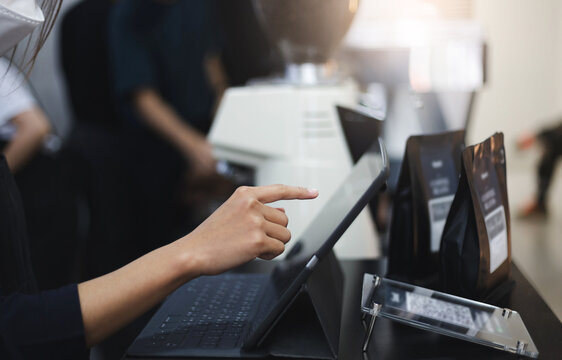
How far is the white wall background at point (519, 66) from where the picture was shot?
419 centimetres

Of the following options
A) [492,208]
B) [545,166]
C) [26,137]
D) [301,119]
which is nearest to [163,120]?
[26,137]

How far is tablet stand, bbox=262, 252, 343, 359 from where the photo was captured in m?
0.60

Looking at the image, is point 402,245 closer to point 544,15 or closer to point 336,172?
point 336,172

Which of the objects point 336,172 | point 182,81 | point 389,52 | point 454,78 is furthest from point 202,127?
point 336,172

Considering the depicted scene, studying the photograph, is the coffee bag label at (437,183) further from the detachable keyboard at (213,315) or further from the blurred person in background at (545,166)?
the blurred person in background at (545,166)

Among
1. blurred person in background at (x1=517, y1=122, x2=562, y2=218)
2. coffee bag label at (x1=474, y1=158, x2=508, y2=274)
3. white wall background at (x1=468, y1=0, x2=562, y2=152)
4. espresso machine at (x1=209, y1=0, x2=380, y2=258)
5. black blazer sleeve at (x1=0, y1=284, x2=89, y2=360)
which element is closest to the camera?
black blazer sleeve at (x1=0, y1=284, x2=89, y2=360)

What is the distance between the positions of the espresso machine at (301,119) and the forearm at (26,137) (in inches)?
35.6

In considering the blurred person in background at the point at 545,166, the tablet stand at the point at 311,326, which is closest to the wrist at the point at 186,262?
the tablet stand at the point at 311,326

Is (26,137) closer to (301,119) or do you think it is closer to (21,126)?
(21,126)

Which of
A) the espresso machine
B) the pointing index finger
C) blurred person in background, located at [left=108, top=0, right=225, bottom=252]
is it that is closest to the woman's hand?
the pointing index finger

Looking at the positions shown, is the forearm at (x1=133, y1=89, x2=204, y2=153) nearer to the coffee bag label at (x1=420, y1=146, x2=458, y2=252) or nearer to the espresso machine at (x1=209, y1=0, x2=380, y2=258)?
the espresso machine at (x1=209, y1=0, x2=380, y2=258)

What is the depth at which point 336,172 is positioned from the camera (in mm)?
1092

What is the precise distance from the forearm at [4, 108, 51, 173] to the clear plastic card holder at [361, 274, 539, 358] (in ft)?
4.84

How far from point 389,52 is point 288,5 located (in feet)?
2.14
